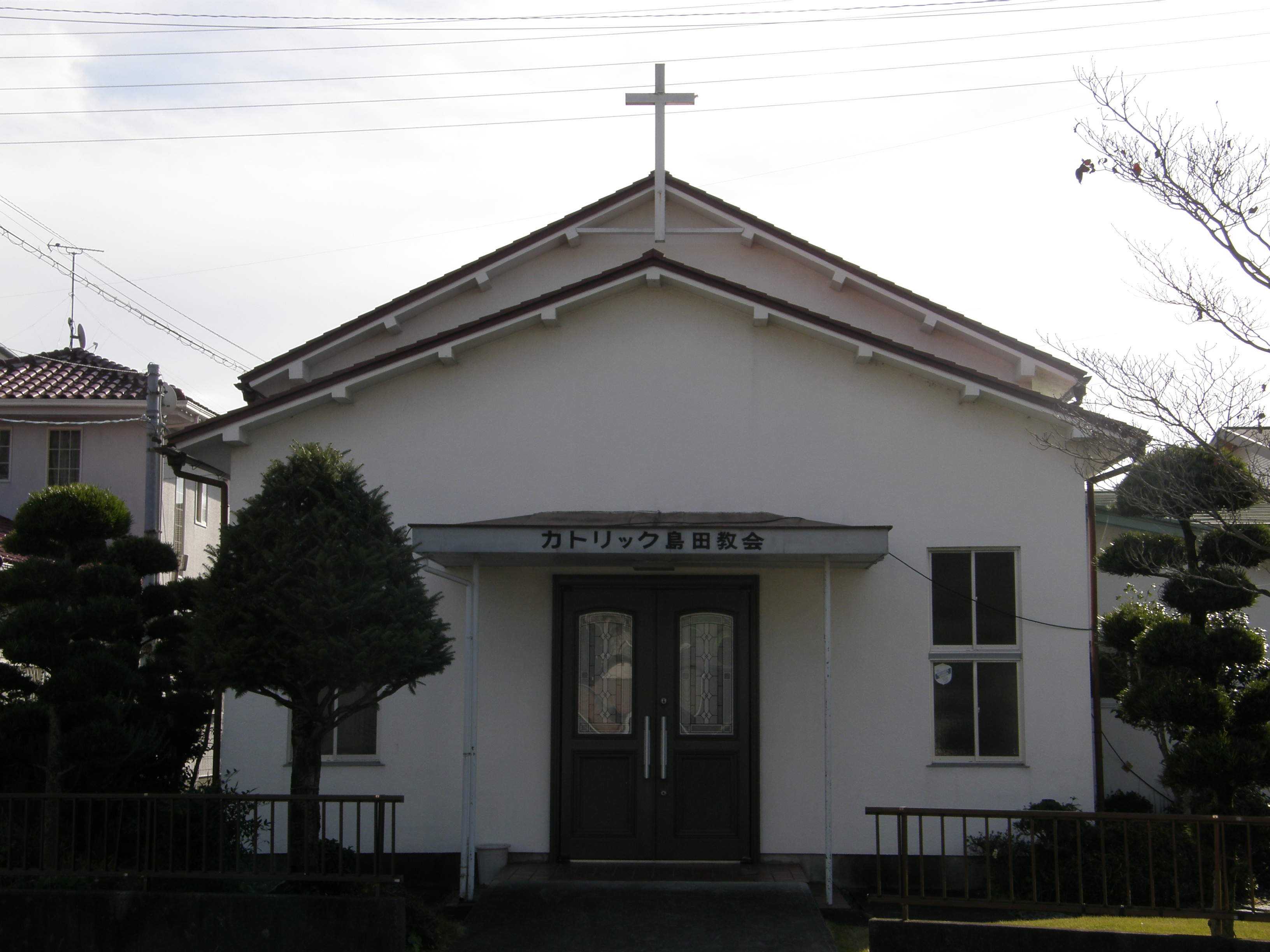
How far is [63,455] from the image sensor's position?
23.8 meters

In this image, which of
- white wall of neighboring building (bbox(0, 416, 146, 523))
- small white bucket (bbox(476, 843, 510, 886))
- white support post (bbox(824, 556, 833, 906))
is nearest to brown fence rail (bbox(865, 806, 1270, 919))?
white support post (bbox(824, 556, 833, 906))

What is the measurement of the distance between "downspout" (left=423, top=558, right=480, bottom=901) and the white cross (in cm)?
479

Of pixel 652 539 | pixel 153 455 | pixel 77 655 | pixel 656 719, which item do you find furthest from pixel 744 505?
pixel 153 455

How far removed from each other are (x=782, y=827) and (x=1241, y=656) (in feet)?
13.8

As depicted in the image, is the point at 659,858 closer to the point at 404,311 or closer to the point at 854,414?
the point at 854,414

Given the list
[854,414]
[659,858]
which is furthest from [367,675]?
[854,414]

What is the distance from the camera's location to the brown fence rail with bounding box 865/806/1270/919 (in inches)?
284

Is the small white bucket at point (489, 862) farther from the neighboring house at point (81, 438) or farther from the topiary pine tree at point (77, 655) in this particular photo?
the neighboring house at point (81, 438)

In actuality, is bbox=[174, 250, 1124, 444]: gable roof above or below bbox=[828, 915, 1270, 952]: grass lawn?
above

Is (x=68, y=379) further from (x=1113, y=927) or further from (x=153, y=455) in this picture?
(x=1113, y=927)

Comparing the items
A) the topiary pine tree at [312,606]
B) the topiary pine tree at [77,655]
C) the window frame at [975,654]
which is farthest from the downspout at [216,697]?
the window frame at [975,654]

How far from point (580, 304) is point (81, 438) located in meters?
17.4

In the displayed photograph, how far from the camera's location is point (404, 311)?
12945 mm

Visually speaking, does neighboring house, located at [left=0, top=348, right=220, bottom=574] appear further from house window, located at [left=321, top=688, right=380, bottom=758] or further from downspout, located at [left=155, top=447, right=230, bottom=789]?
house window, located at [left=321, top=688, right=380, bottom=758]
